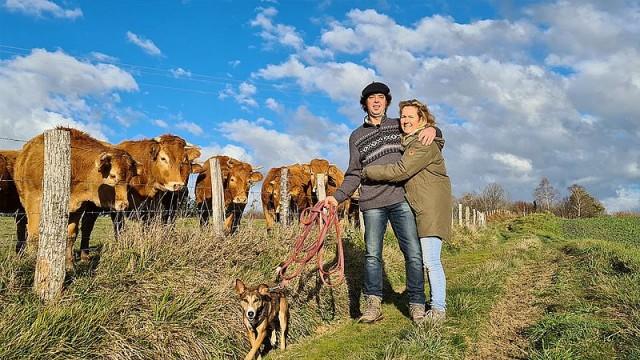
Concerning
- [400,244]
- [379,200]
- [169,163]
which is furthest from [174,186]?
[400,244]

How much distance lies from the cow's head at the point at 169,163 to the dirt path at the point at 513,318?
5711 millimetres

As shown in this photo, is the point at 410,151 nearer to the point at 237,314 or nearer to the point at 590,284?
the point at 237,314

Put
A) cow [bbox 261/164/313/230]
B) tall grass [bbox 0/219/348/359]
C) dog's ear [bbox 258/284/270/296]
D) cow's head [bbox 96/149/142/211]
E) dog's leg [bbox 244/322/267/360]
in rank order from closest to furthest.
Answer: tall grass [bbox 0/219/348/359]
dog's leg [bbox 244/322/267/360]
dog's ear [bbox 258/284/270/296]
cow's head [bbox 96/149/142/211]
cow [bbox 261/164/313/230]

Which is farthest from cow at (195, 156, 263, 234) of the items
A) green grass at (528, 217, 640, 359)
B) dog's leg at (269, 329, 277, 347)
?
green grass at (528, 217, 640, 359)

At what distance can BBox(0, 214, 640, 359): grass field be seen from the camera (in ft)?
14.2

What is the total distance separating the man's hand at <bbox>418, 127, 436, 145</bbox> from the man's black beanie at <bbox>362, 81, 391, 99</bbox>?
736mm

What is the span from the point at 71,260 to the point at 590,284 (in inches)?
303

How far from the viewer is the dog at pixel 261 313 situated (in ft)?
16.9

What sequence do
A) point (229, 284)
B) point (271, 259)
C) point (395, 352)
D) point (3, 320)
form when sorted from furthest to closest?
1. point (271, 259)
2. point (229, 284)
3. point (395, 352)
4. point (3, 320)

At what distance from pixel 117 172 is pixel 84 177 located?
1.92ft

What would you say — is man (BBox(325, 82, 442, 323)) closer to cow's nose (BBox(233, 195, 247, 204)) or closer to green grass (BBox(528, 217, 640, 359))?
green grass (BBox(528, 217, 640, 359))

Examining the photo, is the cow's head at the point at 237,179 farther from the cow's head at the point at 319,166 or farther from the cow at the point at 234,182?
the cow's head at the point at 319,166

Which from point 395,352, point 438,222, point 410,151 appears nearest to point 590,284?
point 438,222

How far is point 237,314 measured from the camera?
18.3ft
